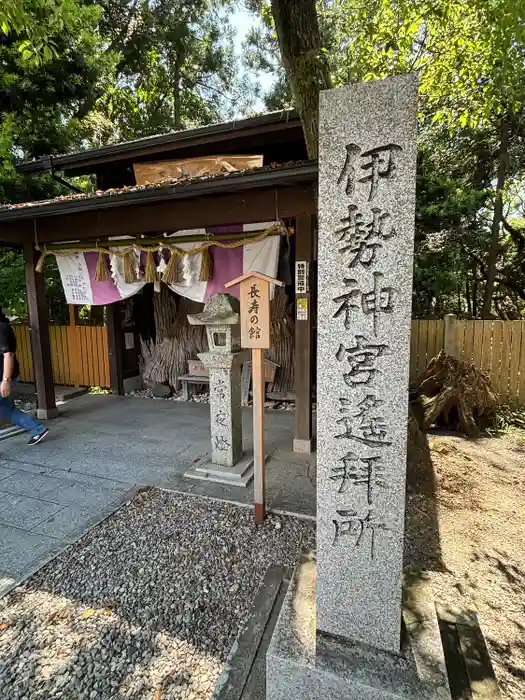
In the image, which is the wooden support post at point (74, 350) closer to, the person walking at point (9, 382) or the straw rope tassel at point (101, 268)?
the straw rope tassel at point (101, 268)

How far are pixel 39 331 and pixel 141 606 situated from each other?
5.70 m

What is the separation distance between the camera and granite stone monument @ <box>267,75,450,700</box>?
184cm

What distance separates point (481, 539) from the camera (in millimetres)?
3619

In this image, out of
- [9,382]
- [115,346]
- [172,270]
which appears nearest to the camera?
[9,382]

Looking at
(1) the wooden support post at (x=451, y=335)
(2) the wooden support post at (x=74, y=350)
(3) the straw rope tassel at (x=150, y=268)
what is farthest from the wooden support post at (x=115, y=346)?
(1) the wooden support post at (x=451, y=335)

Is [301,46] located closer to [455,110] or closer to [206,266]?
[206,266]

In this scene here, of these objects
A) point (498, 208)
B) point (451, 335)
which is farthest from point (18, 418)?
point (498, 208)

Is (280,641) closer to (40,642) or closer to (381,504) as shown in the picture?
(381,504)


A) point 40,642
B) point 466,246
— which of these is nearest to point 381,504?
point 40,642

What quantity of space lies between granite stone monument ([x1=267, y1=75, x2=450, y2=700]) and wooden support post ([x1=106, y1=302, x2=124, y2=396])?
25.0 ft

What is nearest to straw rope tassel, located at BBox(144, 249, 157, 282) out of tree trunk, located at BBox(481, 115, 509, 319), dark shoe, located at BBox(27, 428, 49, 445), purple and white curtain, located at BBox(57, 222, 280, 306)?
purple and white curtain, located at BBox(57, 222, 280, 306)

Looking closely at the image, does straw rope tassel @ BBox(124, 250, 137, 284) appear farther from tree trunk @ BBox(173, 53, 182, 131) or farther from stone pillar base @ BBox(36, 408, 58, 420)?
tree trunk @ BBox(173, 53, 182, 131)

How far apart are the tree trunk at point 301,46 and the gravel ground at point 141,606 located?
4.16 meters

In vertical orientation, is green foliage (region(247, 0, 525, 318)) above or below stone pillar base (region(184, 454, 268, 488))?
above
